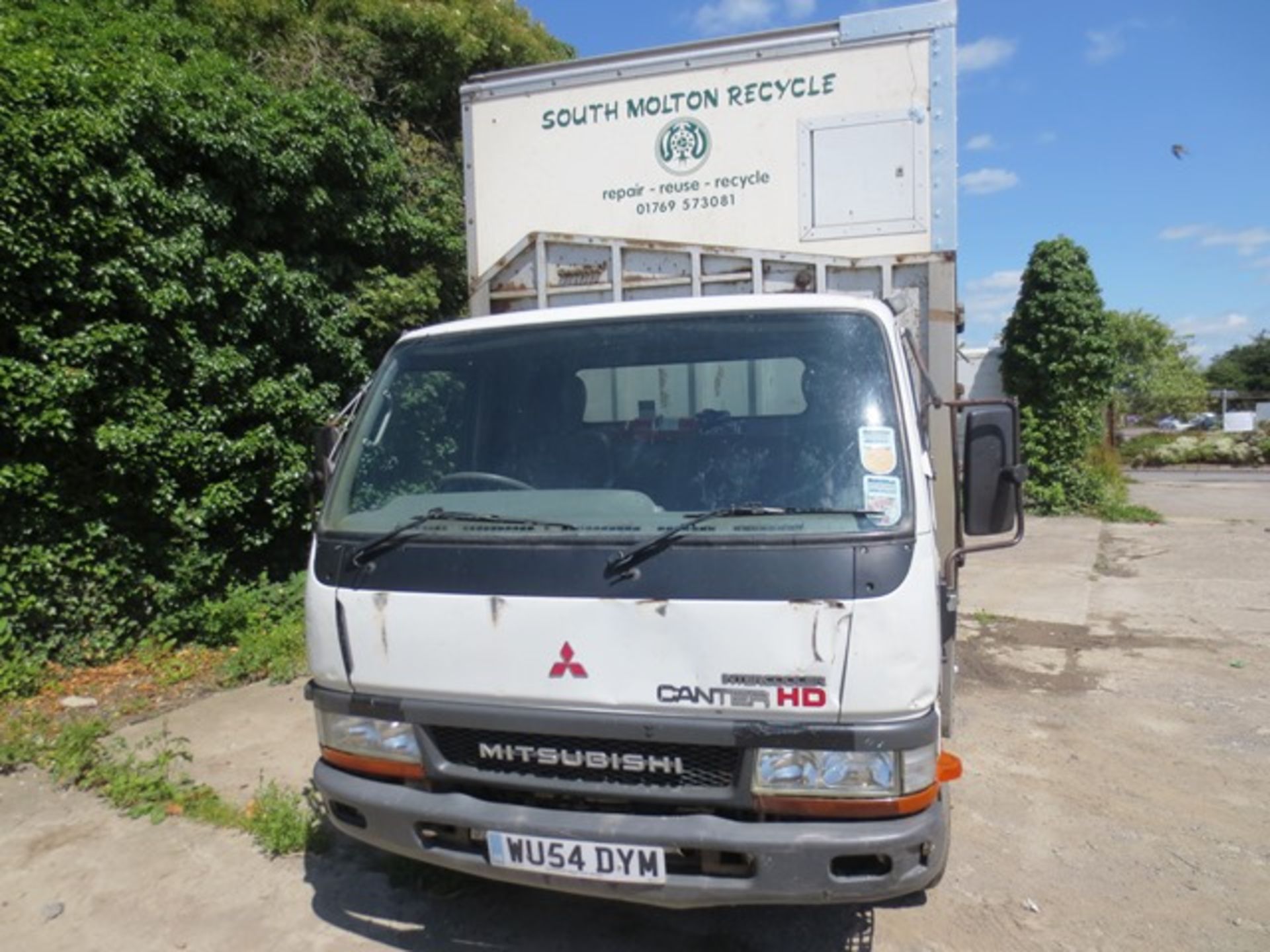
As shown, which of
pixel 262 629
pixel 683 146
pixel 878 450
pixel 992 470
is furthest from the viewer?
pixel 262 629

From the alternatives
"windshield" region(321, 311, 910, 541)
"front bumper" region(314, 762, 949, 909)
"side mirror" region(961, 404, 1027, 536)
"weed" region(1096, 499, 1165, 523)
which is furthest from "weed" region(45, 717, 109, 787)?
"weed" region(1096, 499, 1165, 523)

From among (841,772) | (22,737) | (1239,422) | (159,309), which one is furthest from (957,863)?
(1239,422)

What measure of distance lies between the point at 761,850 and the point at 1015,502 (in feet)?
4.59

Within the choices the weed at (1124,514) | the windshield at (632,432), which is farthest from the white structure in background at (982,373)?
the windshield at (632,432)

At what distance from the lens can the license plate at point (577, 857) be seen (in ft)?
7.87

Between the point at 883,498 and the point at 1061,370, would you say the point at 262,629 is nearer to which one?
the point at 883,498

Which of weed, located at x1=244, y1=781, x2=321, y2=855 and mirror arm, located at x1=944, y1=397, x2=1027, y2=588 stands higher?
mirror arm, located at x1=944, y1=397, x2=1027, y2=588

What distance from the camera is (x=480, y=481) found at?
2957 millimetres

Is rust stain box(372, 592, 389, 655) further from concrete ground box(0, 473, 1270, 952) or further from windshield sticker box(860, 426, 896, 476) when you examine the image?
windshield sticker box(860, 426, 896, 476)

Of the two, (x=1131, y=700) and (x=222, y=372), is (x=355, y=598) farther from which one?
(x=1131, y=700)

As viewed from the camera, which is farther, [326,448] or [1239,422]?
[1239,422]

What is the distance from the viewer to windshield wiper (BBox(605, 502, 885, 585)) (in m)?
2.44

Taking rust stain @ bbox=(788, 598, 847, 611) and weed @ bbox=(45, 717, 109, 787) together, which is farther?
weed @ bbox=(45, 717, 109, 787)

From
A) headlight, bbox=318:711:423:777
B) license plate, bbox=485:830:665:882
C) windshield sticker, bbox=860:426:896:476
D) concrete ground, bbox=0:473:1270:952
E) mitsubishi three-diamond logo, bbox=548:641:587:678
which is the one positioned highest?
windshield sticker, bbox=860:426:896:476
